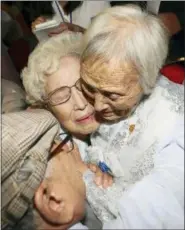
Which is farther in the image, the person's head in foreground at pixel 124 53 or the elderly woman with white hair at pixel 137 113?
the person's head in foreground at pixel 124 53

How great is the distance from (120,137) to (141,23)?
18.4 inches

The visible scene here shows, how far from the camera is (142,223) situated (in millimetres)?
1093

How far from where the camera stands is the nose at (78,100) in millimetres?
1551

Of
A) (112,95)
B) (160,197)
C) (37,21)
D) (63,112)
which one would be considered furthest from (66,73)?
(37,21)

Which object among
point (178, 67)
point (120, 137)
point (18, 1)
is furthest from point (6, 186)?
point (18, 1)

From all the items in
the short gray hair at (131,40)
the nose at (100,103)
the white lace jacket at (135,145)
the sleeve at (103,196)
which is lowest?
the sleeve at (103,196)

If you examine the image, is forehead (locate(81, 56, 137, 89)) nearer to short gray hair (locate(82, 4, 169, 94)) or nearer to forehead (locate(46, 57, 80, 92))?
short gray hair (locate(82, 4, 169, 94))

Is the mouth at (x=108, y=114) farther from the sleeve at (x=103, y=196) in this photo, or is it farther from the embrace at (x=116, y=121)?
the sleeve at (x=103, y=196)

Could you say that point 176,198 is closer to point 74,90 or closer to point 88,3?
point 74,90

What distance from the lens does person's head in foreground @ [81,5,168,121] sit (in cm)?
→ 123

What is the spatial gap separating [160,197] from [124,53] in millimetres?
480

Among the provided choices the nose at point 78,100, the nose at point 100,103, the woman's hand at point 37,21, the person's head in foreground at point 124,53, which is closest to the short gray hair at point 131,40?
the person's head in foreground at point 124,53

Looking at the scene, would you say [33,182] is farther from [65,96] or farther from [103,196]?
[65,96]

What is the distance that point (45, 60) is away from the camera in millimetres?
1558
